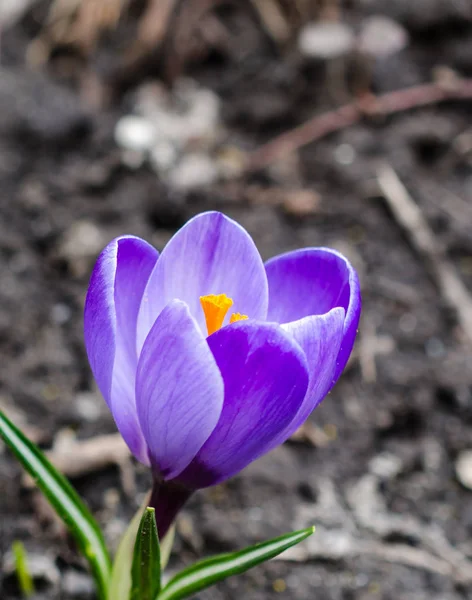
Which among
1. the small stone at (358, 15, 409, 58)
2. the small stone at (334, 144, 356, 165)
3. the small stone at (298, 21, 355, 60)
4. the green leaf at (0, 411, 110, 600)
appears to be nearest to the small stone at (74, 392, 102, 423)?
the green leaf at (0, 411, 110, 600)

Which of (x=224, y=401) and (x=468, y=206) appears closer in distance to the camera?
(x=224, y=401)

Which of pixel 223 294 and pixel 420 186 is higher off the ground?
pixel 223 294

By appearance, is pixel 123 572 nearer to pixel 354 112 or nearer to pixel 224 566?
pixel 224 566

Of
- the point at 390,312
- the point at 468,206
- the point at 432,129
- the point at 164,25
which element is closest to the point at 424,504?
the point at 390,312

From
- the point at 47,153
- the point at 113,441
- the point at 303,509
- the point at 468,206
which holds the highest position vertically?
the point at 47,153

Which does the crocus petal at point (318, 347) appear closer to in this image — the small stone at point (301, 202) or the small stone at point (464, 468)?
the small stone at point (464, 468)

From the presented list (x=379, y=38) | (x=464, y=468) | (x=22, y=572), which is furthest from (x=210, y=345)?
(x=379, y=38)

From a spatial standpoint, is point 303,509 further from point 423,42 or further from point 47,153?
point 423,42
